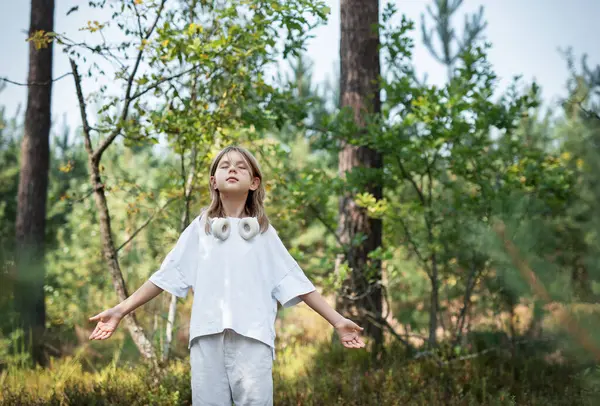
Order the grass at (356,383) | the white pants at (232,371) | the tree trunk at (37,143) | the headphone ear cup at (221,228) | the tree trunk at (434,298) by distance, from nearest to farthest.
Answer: the white pants at (232,371) < the headphone ear cup at (221,228) < the grass at (356,383) < the tree trunk at (434,298) < the tree trunk at (37,143)

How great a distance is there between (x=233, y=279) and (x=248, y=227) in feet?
0.75

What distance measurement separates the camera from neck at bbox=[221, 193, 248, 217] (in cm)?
251

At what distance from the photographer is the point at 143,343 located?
14.0 feet

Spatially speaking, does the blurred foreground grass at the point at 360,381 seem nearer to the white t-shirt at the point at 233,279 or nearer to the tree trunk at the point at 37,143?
the white t-shirt at the point at 233,279

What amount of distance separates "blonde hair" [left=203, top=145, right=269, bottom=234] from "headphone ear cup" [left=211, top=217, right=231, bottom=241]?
78 millimetres

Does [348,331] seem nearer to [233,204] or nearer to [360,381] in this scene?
[233,204]

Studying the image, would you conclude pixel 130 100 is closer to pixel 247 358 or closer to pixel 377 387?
pixel 247 358

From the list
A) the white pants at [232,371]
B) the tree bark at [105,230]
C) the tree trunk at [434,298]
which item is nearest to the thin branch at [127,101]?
the tree bark at [105,230]

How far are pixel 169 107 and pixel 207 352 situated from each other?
2.27 metres

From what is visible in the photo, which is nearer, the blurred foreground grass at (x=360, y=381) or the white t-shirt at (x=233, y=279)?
the white t-shirt at (x=233, y=279)

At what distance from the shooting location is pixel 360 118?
5.23 meters

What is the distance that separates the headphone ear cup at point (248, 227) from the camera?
2402mm

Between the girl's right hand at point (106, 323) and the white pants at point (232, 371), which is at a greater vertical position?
the girl's right hand at point (106, 323)

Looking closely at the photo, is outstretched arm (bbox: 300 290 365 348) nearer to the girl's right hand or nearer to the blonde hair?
the blonde hair
